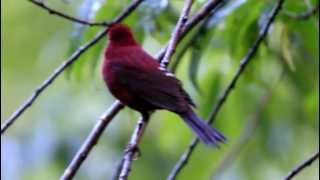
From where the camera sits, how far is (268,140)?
11.7 ft

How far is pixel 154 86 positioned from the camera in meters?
2.65

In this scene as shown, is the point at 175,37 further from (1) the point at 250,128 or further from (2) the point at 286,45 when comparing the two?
(1) the point at 250,128

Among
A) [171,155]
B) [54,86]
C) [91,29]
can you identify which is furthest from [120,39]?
[54,86]

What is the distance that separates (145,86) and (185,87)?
1192 millimetres

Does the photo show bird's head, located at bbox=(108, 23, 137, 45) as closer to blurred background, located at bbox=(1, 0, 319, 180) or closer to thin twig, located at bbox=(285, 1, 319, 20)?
blurred background, located at bbox=(1, 0, 319, 180)

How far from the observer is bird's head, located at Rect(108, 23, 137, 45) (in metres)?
2.79

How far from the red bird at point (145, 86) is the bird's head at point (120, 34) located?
0.9 inches

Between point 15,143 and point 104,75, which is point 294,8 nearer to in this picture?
point 104,75

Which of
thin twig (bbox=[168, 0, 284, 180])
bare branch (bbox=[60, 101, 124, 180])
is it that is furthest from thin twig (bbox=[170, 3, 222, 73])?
bare branch (bbox=[60, 101, 124, 180])

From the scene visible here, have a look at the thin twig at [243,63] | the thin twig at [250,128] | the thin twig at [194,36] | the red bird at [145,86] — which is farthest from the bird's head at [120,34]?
the thin twig at [250,128]

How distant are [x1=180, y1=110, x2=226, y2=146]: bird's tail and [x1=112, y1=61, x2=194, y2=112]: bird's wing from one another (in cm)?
4

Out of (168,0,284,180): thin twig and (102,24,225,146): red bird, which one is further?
(168,0,284,180): thin twig

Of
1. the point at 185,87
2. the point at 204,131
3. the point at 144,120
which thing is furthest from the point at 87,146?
the point at 185,87

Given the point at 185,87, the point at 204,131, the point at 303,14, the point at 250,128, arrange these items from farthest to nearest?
the point at 185,87 < the point at 250,128 < the point at 303,14 < the point at 204,131
